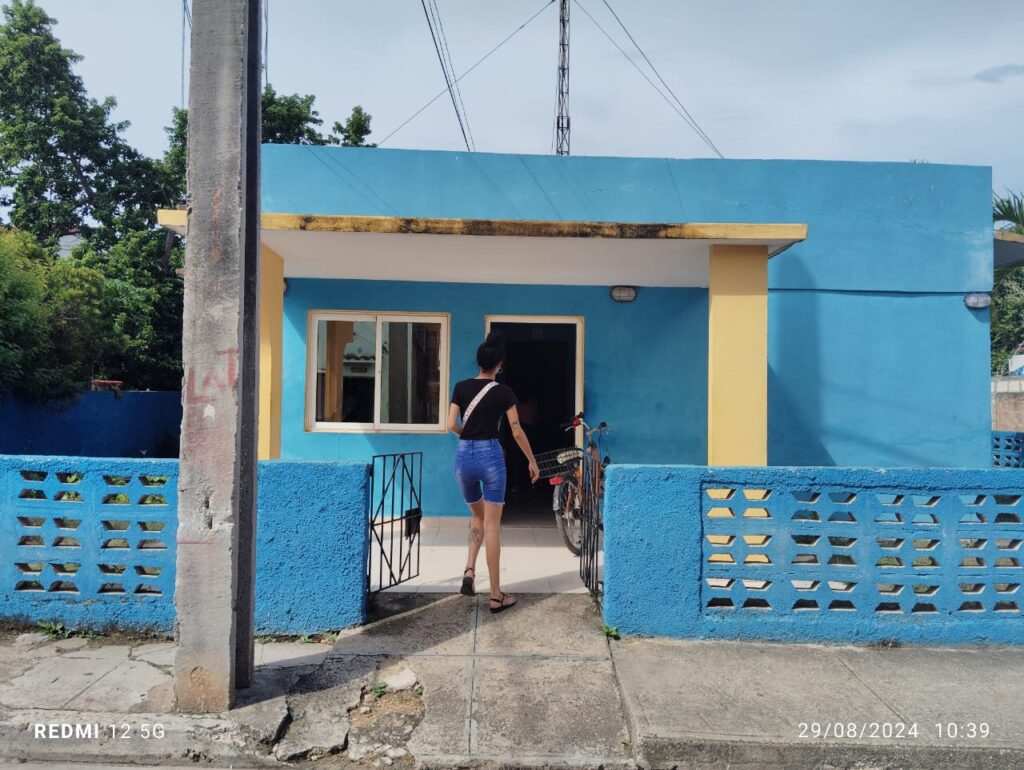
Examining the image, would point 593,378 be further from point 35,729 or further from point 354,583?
point 35,729

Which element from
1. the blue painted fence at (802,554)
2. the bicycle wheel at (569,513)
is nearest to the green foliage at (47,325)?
the bicycle wheel at (569,513)

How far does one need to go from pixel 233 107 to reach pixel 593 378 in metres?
5.15

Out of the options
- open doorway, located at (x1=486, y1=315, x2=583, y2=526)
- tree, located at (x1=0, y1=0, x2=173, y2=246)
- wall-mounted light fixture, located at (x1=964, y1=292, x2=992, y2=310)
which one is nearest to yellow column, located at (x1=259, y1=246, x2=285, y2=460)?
open doorway, located at (x1=486, y1=315, x2=583, y2=526)

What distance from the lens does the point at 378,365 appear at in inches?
305

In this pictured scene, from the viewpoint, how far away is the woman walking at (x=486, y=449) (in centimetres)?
460

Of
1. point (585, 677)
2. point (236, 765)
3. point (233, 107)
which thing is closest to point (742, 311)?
point (585, 677)

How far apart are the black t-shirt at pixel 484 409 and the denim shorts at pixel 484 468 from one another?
55 millimetres

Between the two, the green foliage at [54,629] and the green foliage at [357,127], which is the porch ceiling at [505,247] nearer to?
the green foliage at [54,629]

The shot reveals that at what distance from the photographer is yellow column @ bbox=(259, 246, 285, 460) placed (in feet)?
20.7

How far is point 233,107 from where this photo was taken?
11.1 ft

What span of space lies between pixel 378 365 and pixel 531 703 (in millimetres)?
4892

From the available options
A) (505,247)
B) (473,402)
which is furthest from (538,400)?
(473,402)

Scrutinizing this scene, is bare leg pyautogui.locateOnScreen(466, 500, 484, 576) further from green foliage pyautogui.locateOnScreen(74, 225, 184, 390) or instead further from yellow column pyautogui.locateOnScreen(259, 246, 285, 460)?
green foliage pyautogui.locateOnScreen(74, 225, 184, 390)

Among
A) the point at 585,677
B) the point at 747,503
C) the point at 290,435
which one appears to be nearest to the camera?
the point at 585,677
